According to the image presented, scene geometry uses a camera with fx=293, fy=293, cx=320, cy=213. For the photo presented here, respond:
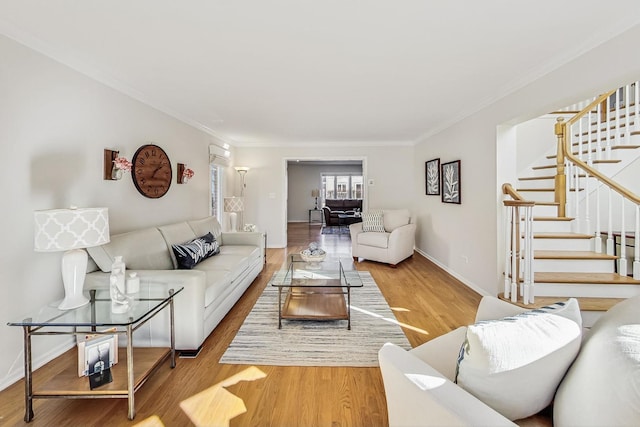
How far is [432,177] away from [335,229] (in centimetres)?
523

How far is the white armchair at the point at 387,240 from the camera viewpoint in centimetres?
485

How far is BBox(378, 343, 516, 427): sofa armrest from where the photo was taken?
2.71 feet

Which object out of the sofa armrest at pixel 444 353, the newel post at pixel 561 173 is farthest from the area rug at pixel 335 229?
the sofa armrest at pixel 444 353

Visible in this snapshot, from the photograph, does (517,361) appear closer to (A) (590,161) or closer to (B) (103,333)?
(B) (103,333)

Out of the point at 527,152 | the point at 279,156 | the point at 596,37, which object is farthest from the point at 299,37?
the point at 279,156

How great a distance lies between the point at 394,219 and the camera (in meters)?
5.36

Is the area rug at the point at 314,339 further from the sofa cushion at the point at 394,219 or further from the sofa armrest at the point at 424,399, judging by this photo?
the sofa cushion at the point at 394,219

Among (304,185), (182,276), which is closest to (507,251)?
(182,276)

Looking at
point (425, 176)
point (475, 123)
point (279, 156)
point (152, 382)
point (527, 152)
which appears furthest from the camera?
point (279, 156)

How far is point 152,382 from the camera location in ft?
6.35

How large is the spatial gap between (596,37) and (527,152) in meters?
2.54

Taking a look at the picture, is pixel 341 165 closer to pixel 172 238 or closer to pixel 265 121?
pixel 265 121

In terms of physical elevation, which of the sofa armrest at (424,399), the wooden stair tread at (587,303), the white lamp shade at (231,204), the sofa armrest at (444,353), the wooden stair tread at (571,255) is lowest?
the wooden stair tread at (587,303)

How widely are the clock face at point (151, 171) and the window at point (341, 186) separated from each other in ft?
29.2
